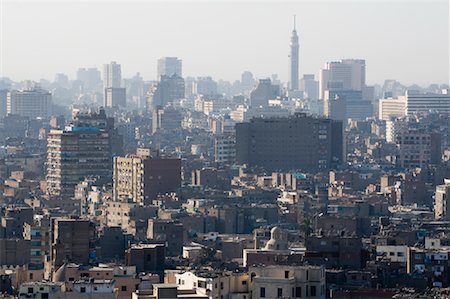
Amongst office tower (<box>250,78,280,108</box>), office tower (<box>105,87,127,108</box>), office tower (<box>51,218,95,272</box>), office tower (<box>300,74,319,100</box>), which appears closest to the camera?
office tower (<box>51,218,95,272</box>)

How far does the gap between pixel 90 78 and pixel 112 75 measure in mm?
20626

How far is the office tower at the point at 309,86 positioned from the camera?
160m

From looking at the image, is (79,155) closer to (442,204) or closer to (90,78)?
(442,204)

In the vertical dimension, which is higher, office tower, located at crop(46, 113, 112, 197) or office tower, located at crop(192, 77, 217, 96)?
office tower, located at crop(192, 77, 217, 96)

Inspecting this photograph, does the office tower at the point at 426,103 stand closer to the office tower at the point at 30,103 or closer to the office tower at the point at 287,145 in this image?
the office tower at the point at 30,103

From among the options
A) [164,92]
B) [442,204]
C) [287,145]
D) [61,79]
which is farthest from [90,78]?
[442,204]

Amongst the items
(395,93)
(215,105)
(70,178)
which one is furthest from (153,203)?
(395,93)

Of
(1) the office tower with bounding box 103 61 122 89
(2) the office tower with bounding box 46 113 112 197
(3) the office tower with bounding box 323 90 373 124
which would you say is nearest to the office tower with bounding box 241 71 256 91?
(1) the office tower with bounding box 103 61 122 89

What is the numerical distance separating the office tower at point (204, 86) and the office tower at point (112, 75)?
7534mm

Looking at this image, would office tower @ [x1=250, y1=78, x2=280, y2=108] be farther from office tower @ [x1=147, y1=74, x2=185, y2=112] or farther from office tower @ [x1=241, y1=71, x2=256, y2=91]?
office tower @ [x1=241, y1=71, x2=256, y2=91]

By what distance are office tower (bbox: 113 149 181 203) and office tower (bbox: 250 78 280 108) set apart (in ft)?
245

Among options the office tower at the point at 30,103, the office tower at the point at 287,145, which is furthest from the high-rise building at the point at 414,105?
the office tower at the point at 287,145

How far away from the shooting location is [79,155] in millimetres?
60781

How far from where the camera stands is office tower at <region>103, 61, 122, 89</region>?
16338cm
